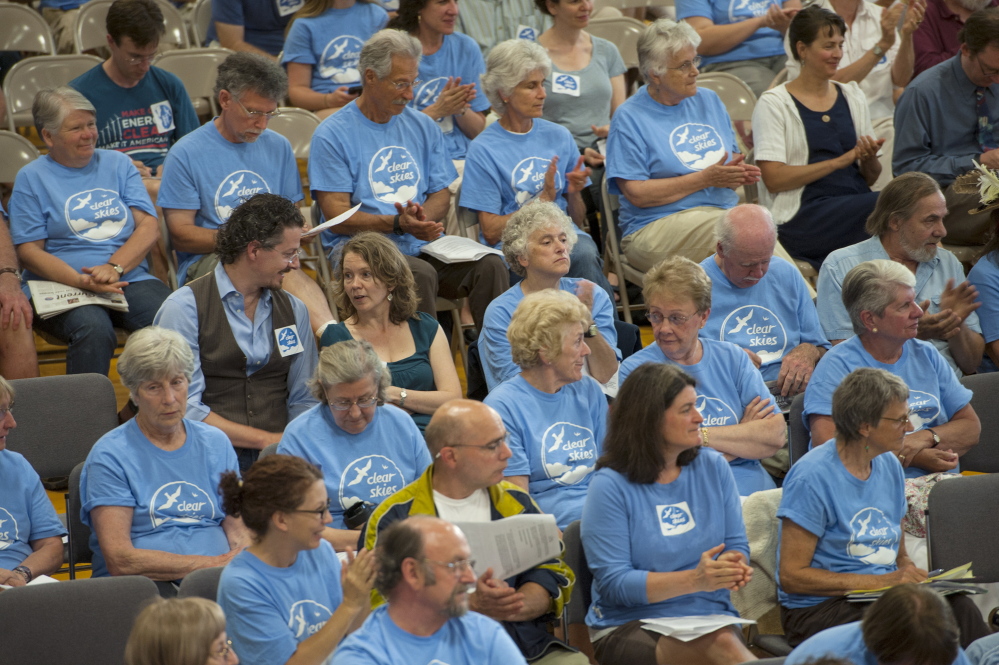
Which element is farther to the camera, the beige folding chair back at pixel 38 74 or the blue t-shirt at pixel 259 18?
the blue t-shirt at pixel 259 18

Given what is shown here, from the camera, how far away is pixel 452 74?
5.09 meters

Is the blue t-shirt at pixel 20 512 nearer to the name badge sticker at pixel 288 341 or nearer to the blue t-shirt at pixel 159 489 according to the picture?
the blue t-shirt at pixel 159 489

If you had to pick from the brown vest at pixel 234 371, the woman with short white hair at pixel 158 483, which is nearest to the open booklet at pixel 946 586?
the woman with short white hair at pixel 158 483

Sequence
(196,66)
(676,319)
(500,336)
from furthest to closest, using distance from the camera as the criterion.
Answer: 1. (196,66)
2. (500,336)
3. (676,319)

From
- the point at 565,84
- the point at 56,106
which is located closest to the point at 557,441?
the point at 56,106

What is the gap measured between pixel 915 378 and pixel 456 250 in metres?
1.65

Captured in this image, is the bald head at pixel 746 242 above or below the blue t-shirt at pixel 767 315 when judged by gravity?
above

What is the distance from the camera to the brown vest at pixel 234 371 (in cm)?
344

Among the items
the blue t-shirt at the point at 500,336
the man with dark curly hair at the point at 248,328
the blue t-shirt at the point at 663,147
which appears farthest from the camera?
the blue t-shirt at the point at 663,147

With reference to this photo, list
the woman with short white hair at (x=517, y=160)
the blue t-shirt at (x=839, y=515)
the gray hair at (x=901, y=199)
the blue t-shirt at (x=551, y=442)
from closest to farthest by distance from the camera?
the blue t-shirt at (x=839, y=515)
the blue t-shirt at (x=551, y=442)
the gray hair at (x=901, y=199)
the woman with short white hair at (x=517, y=160)

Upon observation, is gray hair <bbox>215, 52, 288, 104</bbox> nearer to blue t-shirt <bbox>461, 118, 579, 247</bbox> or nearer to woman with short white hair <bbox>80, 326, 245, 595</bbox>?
blue t-shirt <bbox>461, 118, 579, 247</bbox>

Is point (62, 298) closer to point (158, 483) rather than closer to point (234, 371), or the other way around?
point (234, 371)

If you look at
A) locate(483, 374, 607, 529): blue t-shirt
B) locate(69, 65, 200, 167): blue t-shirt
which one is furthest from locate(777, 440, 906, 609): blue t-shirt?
locate(69, 65, 200, 167): blue t-shirt

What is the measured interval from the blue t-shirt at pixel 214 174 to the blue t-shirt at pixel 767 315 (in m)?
1.60
